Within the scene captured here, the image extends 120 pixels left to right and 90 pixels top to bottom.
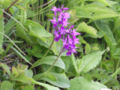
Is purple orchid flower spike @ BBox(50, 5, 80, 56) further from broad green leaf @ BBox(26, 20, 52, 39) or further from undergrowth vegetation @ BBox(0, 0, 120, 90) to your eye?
broad green leaf @ BBox(26, 20, 52, 39)

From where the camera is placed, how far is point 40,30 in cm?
164

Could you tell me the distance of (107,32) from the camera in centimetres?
214

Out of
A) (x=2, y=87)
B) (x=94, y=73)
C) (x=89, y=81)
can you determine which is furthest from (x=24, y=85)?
(x=94, y=73)

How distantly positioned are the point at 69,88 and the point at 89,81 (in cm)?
15

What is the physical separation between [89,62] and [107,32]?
1.49ft

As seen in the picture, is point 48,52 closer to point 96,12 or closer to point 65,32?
point 65,32

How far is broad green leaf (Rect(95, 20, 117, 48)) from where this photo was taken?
2080mm

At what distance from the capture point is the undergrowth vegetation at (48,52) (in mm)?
1396

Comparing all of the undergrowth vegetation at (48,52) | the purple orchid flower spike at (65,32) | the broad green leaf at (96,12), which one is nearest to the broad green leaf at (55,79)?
the undergrowth vegetation at (48,52)

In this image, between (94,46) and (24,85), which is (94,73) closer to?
(94,46)

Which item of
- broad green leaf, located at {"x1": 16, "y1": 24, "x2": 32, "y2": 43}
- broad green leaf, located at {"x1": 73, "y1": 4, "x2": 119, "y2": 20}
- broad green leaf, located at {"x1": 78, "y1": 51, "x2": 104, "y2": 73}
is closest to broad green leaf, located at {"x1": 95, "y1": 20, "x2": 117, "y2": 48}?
broad green leaf, located at {"x1": 73, "y1": 4, "x2": 119, "y2": 20}

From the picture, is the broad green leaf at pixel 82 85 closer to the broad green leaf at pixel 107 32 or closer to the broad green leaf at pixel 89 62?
the broad green leaf at pixel 89 62

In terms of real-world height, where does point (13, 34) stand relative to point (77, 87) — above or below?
above

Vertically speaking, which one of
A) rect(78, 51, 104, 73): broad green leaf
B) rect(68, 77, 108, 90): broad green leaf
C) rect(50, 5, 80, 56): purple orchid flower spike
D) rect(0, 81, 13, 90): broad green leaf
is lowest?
rect(68, 77, 108, 90): broad green leaf
